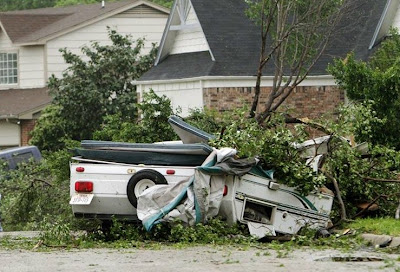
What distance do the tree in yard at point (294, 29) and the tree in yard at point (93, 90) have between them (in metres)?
7.28

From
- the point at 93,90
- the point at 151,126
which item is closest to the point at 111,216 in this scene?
the point at 151,126

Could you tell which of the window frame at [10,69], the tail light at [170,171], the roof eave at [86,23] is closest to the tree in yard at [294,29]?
the tail light at [170,171]

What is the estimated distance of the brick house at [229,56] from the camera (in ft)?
89.7

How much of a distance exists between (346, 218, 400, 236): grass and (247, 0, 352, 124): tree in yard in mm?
8125

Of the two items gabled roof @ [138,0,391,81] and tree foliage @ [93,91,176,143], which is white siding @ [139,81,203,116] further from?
tree foliage @ [93,91,176,143]

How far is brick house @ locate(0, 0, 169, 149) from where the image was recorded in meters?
36.4

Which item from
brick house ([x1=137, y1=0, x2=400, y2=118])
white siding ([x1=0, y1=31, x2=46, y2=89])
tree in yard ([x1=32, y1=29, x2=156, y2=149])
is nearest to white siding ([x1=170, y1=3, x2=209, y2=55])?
brick house ([x1=137, y1=0, x2=400, y2=118])

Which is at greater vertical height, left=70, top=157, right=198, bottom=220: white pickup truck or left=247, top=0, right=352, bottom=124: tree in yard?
left=247, top=0, right=352, bottom=124: tree in yard

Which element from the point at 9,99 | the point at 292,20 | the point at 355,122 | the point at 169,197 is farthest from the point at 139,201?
the point at 9,99

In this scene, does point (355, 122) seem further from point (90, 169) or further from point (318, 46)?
point (318, 46)

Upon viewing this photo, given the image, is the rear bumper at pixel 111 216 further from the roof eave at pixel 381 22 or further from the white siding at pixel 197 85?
the roof eave at pixel 381 22

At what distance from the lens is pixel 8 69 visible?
38156mm

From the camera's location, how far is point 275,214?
49.1 ft

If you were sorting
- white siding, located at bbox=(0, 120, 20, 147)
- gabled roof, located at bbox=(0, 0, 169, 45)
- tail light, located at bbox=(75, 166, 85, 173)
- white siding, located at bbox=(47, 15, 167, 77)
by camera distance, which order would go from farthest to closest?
1. gabled roof, located at bbox=(0, 0, 169, 45)
2. white siding, located at bbox=(47, 15, 167, 77)
3. white siding, located at bbox=(0, 120, 20, 147)
4. tail light, located at bbox=(75, 166, 85, 173)
